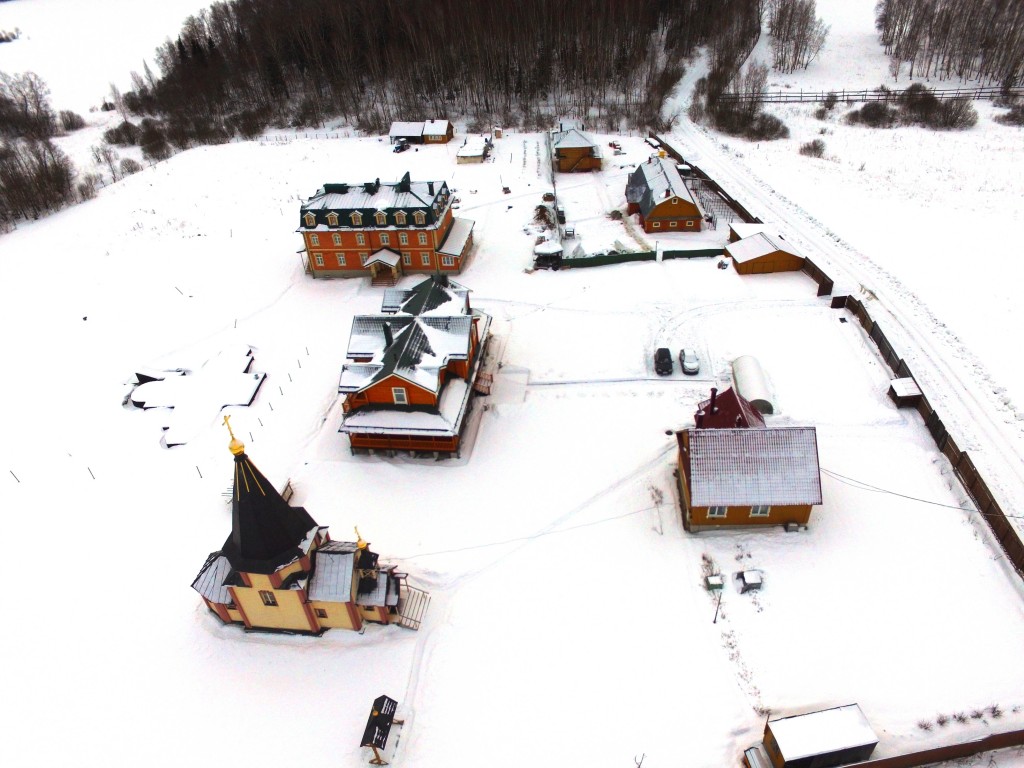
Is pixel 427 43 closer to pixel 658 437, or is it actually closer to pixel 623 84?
pixel 623 84

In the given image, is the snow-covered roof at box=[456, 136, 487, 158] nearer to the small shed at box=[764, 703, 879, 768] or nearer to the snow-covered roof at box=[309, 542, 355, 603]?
the snow-covered roof at box=[309, 542, 355, 603]

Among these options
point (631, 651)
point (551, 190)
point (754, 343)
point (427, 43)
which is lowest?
point (631, 651)

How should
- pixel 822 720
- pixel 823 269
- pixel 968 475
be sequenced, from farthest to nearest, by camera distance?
pixel 823 269
pixel 968 475
pixel 822 720

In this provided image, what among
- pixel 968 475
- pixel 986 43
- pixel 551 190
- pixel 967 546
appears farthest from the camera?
pixel 986 43

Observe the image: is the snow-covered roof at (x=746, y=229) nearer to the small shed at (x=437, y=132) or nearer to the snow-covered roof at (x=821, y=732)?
the snow-covered roof at (x=821, y=732)

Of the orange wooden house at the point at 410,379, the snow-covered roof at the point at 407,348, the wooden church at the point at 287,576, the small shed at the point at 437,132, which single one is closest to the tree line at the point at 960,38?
the small shed at the point at 437,132

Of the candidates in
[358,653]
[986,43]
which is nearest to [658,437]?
[358,653]
